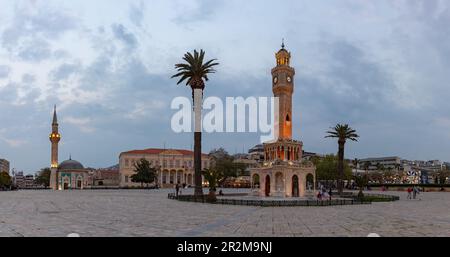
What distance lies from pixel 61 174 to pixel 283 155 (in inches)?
3445

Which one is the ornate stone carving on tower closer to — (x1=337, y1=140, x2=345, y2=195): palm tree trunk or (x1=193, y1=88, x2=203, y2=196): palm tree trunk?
(x1=337, y1=140, x2=345, y2=195): palm tree trunk

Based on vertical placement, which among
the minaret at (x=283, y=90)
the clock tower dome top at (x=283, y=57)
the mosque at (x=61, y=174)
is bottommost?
the mosque at (x=61, y=174)

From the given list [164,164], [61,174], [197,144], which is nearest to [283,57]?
[197,144]

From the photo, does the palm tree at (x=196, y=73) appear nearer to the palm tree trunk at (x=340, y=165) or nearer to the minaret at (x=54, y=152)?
the palm tree trunk at (x=340, y=165)

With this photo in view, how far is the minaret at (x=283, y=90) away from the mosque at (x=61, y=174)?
8216 cm

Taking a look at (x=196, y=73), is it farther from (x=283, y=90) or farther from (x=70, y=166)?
(x=70, y=166)

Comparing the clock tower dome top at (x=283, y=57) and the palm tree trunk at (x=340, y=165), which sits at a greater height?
the clock tower dome top at (x=283, y=57)

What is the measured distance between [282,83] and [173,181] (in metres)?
93.0

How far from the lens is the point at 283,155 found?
2251 inches

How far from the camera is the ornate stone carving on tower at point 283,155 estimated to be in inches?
2159

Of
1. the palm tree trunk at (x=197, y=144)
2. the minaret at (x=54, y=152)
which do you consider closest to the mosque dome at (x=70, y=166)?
the minaret at (x=54, y=152)
